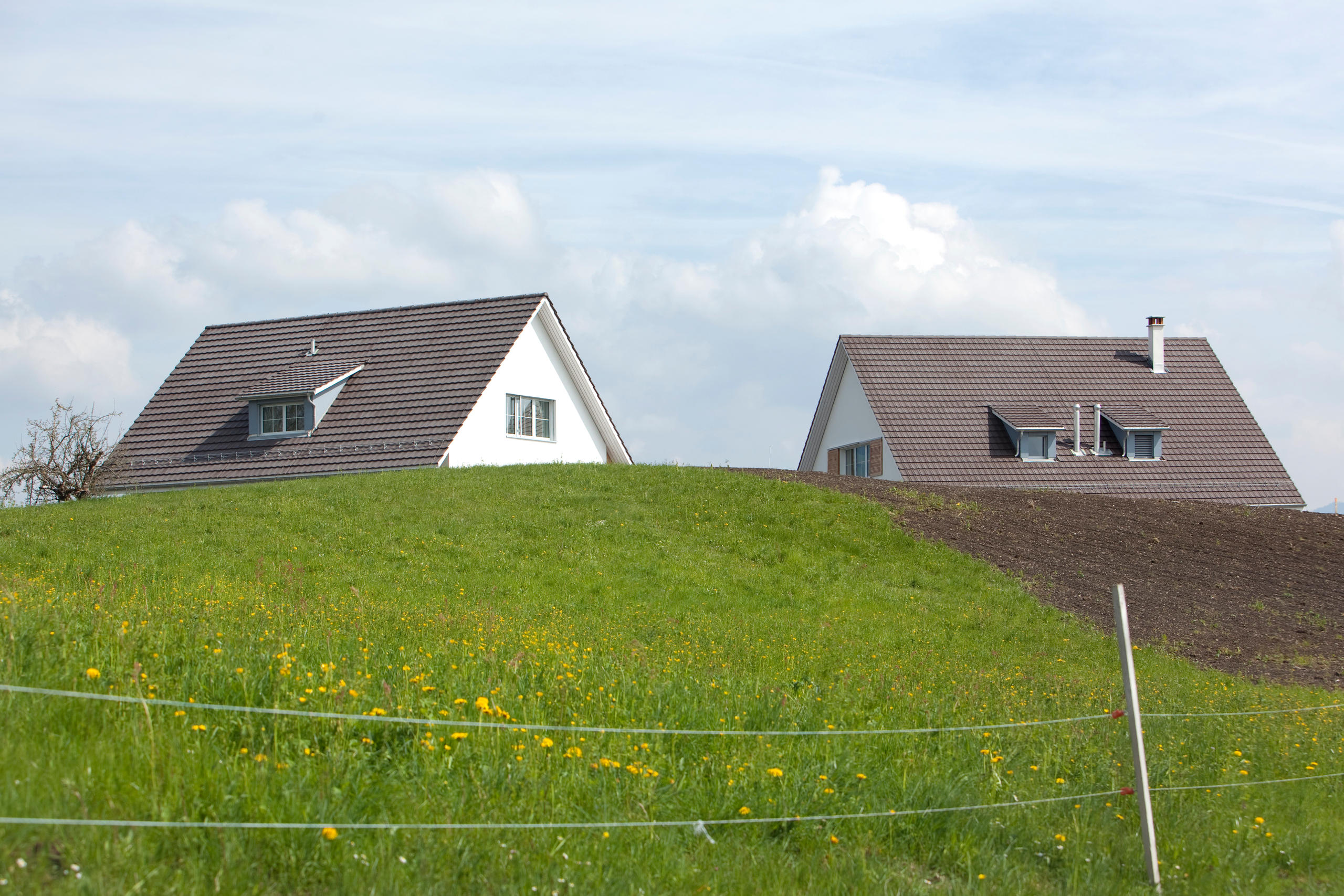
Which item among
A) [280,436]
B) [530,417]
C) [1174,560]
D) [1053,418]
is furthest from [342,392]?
[1053,418]

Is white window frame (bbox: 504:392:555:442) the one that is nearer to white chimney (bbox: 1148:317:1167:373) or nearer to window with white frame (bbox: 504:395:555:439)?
window with white frame (bbox: 504:395:555:439)

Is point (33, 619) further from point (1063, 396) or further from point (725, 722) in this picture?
point (1063, 396)

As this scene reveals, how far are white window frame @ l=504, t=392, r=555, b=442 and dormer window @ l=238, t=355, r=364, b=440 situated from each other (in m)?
4.87

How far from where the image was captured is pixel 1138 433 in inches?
1425

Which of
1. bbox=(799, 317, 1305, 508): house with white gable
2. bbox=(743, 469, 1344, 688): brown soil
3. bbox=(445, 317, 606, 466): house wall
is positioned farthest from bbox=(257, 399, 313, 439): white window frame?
bbox=(799, 317, 1305, 508): house with white gable

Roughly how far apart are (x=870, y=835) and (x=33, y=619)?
550cm

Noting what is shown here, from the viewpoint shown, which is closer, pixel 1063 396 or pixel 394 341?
pixel 394 341

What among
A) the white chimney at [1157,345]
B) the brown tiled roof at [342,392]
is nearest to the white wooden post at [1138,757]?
the brown tiled roof at [342,392]

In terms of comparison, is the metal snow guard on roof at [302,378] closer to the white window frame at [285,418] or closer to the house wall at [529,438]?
the white window frame at [285,418]

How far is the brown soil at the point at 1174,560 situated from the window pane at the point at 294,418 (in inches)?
550

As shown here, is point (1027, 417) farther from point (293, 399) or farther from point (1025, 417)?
point (293, 399)

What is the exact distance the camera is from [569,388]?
33750 mm

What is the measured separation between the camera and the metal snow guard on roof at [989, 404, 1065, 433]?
3531 cm

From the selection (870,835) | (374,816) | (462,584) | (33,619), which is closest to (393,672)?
(374,816)
